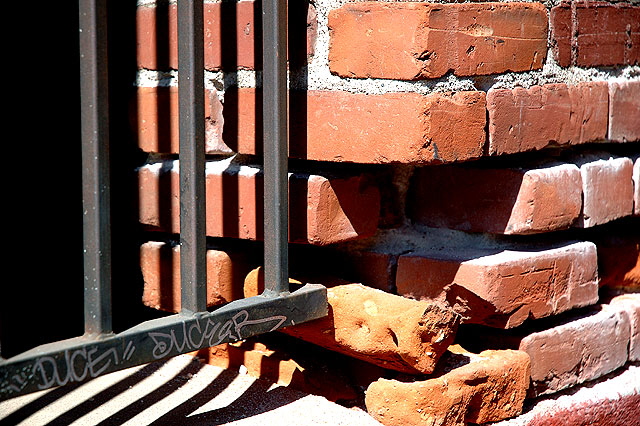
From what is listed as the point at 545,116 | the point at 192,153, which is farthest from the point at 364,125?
the point at 545,116

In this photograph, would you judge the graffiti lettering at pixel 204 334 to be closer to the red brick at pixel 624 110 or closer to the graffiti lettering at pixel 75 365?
the graffiti lettering at pixel 75 365

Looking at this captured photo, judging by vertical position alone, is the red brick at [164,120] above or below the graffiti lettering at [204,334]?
above

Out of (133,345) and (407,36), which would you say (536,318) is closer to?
(407,36)

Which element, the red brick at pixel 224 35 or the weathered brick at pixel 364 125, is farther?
the red brick at pixel 224 35

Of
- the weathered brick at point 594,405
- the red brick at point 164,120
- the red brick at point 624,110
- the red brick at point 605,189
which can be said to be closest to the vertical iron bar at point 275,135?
the red brick at point 164,120

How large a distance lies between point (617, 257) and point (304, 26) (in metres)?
1.01

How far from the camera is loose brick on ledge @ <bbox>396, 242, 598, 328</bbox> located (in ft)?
5.33

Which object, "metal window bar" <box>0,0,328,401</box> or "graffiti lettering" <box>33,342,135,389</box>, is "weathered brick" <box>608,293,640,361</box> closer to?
"metal window bar" <box>0,0,328,401</box>

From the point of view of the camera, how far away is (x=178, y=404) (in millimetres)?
1662

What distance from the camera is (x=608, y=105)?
1940 mm

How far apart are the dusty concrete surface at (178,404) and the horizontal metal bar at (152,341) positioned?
20cm

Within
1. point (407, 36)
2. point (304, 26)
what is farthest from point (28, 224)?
point (407, 36)

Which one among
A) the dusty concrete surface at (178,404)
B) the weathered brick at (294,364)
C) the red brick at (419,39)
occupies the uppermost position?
the red brick at (419,39)

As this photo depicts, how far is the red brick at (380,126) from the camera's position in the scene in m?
1.47
